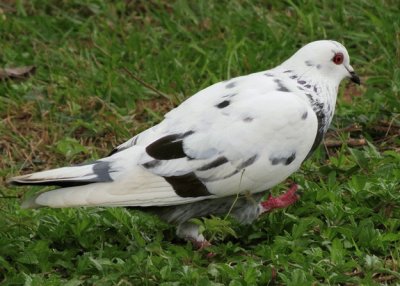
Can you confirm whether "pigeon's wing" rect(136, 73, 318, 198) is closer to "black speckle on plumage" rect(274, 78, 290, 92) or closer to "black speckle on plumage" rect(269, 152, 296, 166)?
"black speckle on plumage" rect(269, 152, 296, 166)

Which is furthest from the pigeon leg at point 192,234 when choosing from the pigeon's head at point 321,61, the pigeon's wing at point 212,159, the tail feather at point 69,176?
the pigeon's head at point 321,61

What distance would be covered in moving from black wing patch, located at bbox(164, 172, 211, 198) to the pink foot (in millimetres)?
518

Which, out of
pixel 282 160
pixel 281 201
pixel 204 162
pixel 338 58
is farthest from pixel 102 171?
pixel 338 58

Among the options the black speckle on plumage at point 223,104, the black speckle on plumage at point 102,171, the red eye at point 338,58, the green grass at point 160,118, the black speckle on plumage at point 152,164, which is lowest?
the green grass at point 160,118

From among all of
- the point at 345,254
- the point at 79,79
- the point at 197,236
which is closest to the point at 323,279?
the point at 345,254

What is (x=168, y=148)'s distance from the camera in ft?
16.9

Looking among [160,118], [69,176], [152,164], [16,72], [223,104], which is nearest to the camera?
[69,176]

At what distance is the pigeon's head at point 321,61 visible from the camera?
563cm

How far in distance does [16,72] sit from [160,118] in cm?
119

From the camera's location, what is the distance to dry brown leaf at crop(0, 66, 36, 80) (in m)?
7.70

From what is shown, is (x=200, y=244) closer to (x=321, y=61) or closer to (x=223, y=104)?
(x=223, y=104)

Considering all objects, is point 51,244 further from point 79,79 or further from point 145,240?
point 79,79

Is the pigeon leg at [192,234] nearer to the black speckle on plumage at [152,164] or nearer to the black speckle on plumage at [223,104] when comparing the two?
the black speckle on plumage at [152,164]

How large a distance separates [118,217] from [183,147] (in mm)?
658
